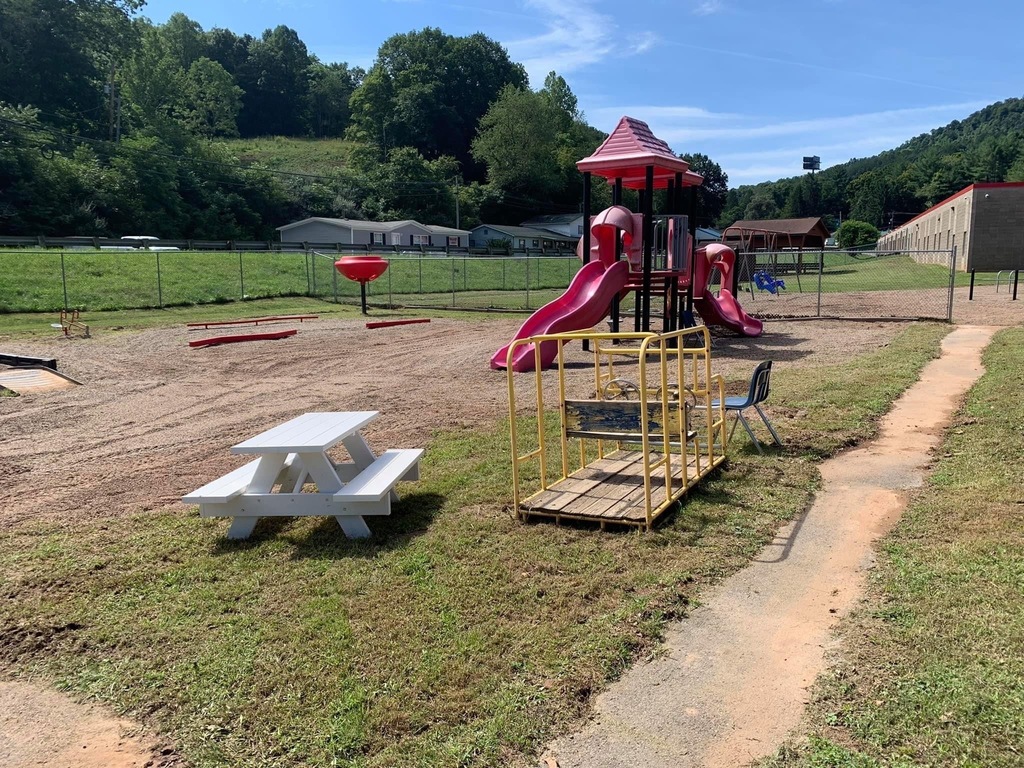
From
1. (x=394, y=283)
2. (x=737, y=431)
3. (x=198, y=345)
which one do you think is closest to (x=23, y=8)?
(x=394, y=283)

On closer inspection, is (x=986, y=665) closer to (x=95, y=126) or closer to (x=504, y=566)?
(x=504, y=566)

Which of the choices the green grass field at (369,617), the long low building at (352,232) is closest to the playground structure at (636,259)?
the green grass field at (369,617)

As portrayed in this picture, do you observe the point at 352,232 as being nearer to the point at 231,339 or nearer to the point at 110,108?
the point at 110,108

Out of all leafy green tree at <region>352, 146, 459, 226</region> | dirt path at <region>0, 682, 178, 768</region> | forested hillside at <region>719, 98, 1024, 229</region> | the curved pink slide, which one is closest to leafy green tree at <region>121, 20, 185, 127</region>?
leafy green tree at <region>352, 146, 459, 226</region>

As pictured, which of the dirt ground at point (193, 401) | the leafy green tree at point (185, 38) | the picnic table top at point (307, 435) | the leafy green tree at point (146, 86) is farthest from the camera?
the leafy green tree at point (185, 38)

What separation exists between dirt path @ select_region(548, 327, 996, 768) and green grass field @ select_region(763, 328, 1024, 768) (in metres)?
0.13

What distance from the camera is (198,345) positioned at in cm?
1588

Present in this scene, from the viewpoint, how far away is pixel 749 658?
139 inches

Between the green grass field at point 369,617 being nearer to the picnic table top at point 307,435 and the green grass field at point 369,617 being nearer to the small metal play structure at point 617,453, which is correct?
the small metal play structure at point 617,453

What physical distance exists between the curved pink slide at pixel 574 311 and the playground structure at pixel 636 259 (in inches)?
0.7

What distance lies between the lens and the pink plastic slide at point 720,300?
52.7 ft

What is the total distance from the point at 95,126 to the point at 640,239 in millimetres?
75476

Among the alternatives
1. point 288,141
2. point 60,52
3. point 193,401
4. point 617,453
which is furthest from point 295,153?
point 617,453

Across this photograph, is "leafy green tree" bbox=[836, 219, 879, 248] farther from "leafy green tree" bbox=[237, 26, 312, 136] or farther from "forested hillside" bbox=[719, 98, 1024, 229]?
"leafy green tree" bbox=[237, 26, 312, 136]
